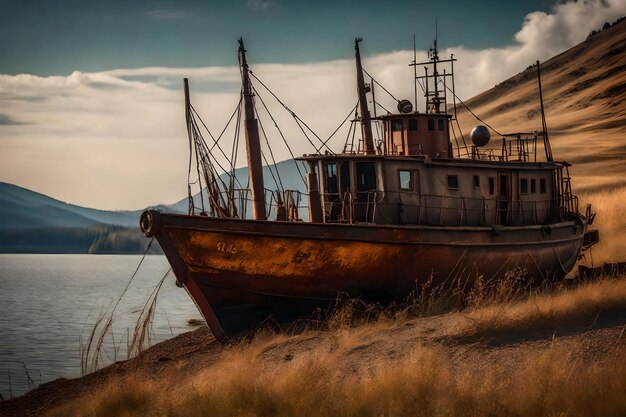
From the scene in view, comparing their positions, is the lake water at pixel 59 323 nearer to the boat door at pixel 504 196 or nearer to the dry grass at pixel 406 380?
the dry grass at pixel 406 380

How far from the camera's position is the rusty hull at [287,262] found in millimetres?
20297

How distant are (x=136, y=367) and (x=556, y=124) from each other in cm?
8797

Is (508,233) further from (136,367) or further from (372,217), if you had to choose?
(136,367)

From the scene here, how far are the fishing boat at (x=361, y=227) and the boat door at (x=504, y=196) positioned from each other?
36 mm

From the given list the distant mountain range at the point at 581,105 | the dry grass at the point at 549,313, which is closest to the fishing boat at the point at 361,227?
the dry grass at the point at 549,313

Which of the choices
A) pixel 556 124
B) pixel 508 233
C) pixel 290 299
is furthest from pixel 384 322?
pixel 556 124

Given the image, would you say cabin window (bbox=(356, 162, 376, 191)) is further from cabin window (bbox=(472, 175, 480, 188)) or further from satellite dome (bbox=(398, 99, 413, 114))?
satellite dome (bbox=(398, 99, 413, 114))

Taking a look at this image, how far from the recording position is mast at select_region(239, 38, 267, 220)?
2205cm

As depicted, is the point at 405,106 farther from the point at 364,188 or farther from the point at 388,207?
the point at 388,207

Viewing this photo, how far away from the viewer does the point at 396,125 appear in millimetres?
26250

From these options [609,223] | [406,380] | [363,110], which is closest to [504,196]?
[363,110]

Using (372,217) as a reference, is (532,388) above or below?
below

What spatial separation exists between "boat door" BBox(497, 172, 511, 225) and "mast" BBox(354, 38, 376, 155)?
444 cm

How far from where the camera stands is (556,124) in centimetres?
9931
